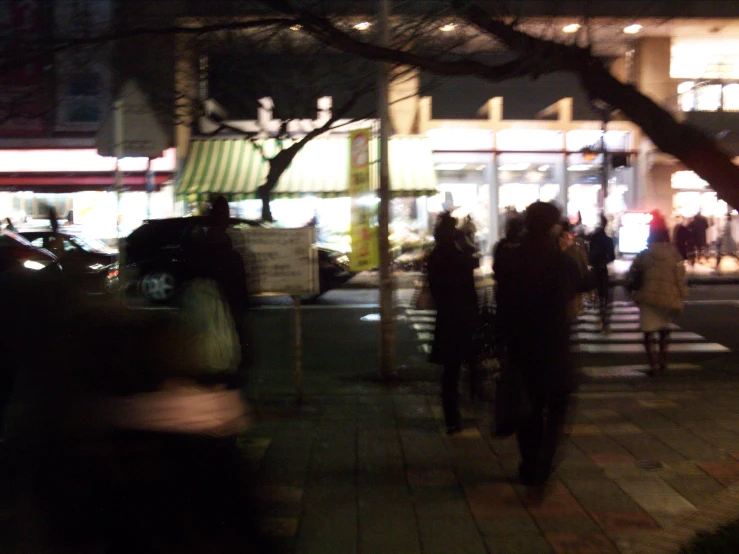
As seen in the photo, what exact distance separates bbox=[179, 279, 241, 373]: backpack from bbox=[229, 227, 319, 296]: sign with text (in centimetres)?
244

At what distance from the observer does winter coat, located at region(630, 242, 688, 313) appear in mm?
9734

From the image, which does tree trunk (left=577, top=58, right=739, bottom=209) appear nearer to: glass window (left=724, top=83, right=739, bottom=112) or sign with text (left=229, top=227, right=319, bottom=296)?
sign with text (left=229, top=227, right=319, bottom=296)

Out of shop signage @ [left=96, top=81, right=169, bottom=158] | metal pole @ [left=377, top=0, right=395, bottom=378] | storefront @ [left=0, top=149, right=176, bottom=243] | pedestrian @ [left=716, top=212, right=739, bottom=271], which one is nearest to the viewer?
shop signage @ [left=96, top=81, right=169, bottom=158]

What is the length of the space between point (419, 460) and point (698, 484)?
209 cm

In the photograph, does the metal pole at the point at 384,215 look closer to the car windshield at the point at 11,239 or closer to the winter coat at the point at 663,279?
the winter coat at the point at 663,279

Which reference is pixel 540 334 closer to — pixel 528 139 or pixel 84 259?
pixel 84 259

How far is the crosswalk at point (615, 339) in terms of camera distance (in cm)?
1200

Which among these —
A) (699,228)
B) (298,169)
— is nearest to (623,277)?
(699,228)

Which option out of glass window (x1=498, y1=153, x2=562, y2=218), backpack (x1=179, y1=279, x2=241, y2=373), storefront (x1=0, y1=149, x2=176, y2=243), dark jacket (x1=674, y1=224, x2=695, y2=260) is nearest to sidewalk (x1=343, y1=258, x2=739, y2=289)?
dark jacket (x1=674, y1=224, x2=695, y2=260)

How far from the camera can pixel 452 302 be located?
732 centimetres

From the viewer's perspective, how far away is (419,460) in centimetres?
684

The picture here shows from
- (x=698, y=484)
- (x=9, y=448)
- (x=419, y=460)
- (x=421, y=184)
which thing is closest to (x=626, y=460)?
(x=698, y=484)

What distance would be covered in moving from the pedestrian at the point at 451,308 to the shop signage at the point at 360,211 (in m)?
2.23

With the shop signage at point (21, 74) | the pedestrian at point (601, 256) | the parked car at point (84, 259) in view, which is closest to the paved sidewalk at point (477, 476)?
the parked car at point (84, 259)
